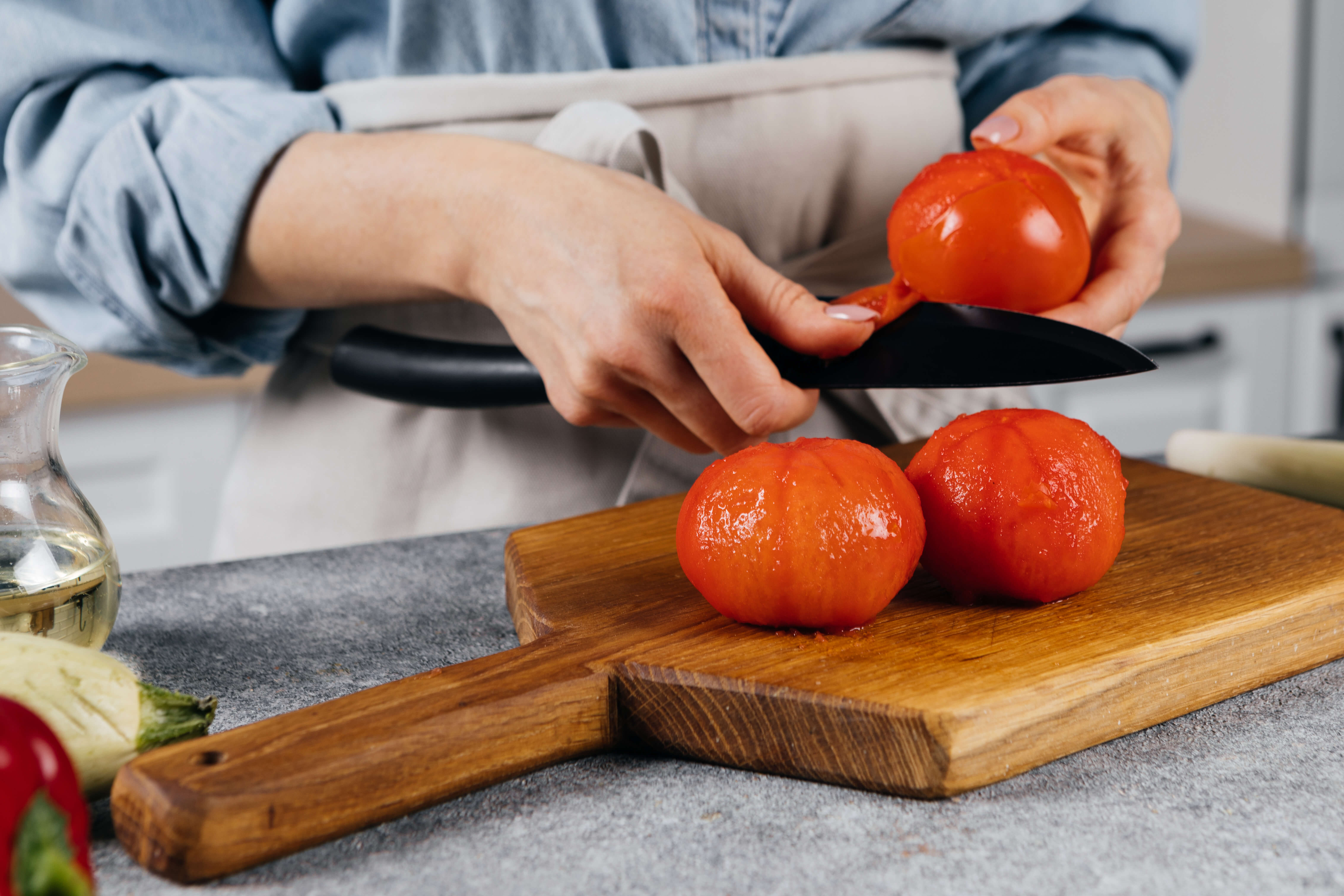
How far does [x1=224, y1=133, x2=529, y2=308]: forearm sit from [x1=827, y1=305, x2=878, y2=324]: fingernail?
23cm

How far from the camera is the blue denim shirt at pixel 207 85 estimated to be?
0.88 m

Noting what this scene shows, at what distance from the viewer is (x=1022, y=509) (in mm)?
610

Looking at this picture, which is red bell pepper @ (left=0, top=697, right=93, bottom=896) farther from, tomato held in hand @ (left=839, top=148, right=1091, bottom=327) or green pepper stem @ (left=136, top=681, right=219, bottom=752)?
tomato held in hand @ (left=839, top=148, right=1091, bottom=327)

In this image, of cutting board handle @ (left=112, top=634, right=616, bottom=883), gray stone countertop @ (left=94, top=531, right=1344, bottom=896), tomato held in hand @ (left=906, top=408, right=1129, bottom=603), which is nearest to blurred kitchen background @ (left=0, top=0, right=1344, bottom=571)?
tomato held in hand @ (left=906, top=408, right=1129, bottom=603)

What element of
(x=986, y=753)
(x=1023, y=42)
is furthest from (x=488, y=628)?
(x=1023, y=42)

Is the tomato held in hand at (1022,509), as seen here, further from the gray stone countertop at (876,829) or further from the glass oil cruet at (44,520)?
the glass oil cruet at (44,520)

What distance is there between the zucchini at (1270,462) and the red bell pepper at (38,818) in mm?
764

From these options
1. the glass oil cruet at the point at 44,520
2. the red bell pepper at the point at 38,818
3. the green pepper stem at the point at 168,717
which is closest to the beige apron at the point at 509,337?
the glass oil cruet at the point at 44,520

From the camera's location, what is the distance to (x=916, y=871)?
1.50ft

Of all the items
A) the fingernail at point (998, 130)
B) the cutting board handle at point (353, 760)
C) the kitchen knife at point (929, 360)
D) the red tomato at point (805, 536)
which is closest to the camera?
the cutting board handle at point (353, 760)

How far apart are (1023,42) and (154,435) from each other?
1.36m

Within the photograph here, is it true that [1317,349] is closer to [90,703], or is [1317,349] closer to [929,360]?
[929,360]

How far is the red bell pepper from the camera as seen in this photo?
311 mm

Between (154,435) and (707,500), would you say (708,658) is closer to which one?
(707,500)
